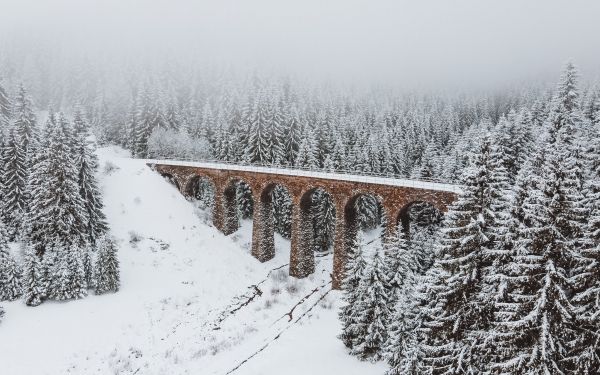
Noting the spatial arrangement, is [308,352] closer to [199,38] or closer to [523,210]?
[523,210]

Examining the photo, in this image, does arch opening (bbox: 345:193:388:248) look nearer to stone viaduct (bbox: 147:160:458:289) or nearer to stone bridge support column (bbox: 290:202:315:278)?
stone bridge support column (bbox: 290:202:315:278)

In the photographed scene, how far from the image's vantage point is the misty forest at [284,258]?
12.5 metres

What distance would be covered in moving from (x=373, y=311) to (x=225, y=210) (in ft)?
91.1

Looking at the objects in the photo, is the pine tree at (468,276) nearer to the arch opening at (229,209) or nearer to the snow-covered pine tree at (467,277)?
the snow-covered pine tree at (467,277)

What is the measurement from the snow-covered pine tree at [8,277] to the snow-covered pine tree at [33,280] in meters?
0.65

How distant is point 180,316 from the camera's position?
100ft

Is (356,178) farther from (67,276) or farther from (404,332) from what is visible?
(67,276)

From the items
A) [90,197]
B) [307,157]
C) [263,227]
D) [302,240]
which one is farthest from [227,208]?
[90,197]

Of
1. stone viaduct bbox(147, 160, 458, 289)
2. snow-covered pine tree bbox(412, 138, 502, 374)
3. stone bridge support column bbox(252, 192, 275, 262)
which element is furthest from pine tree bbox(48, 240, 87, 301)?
snow-covered pine tree bbox(412, 138, 502, 374)

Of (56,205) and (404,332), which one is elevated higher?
(56,205)

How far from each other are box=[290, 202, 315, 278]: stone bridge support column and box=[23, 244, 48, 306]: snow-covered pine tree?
21.6 m

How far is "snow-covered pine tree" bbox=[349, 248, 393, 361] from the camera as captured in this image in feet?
73.4

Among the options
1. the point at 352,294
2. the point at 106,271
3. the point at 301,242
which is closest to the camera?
the point at 352,294

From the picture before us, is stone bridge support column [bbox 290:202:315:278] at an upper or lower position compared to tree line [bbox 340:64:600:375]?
lower
